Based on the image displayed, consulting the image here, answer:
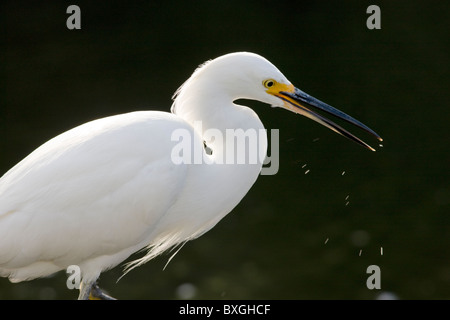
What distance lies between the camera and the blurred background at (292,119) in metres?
4.86

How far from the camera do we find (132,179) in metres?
2.69

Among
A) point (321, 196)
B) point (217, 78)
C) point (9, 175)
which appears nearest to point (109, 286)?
point (321, 196)

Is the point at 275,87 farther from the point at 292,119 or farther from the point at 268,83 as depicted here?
the point at 292,119

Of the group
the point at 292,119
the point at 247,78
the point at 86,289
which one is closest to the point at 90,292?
the point at 86,289

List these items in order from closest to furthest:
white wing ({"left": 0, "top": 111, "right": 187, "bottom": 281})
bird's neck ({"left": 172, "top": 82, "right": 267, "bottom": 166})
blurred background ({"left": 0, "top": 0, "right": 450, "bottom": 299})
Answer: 1. white wing ({"left": 0, "top": 111, "right": 187, "bottom": 281})
2. bird's neck ({"left": 172, "top": 82, "right": 267, "bottom": 166})
3. blurred background ({"left": 0, "top": 0, "right": 450, "bottom": 299})

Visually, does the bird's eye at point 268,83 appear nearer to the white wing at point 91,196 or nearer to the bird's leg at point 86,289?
the white wing at point 91,196

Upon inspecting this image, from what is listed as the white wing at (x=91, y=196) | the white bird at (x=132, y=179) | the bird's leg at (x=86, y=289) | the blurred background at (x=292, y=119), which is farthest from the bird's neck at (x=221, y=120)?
the blurred background at (x=292, y=119)

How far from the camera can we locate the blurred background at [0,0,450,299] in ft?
15.9

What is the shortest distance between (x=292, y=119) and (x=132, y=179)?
3362mm

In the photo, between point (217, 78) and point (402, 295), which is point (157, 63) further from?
point (217, 78)

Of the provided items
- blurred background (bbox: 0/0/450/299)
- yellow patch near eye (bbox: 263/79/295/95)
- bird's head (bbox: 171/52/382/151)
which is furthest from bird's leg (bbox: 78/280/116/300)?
blurred background (bbox: 0/0/450/299)

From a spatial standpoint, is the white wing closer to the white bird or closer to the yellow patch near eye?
the white bird

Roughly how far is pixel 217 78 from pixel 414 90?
3984 millimetres

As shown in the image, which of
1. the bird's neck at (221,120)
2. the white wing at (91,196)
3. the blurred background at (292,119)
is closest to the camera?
the white wing at (91,196)
